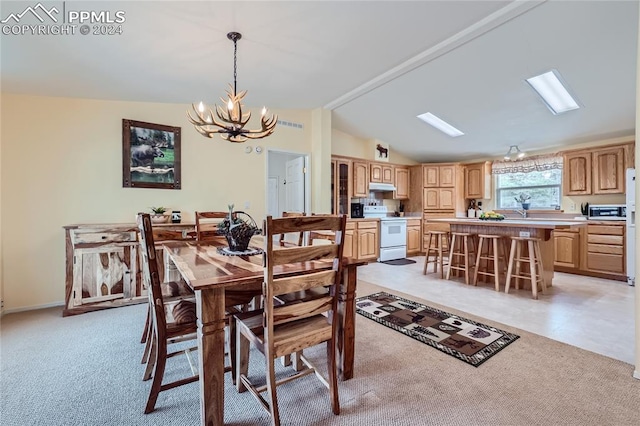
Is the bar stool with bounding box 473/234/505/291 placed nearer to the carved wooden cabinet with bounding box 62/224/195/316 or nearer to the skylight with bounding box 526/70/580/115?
the skylight with bounding box 526/70/580/115

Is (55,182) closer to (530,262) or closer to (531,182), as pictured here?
(530,262)

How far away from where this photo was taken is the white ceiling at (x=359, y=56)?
7.63ft

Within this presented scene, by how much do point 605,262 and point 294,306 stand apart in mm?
5466

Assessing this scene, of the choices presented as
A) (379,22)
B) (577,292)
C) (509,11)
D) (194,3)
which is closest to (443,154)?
(577,292)

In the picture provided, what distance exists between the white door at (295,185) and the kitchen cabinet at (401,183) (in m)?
2.61

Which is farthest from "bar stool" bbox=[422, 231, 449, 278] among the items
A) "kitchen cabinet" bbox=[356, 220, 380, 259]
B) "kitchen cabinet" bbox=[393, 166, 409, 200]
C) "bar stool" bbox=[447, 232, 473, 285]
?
"kitchen cabinet" bbox=[393, 166, 409, 200]

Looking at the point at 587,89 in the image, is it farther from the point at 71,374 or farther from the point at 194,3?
the point at 71,374

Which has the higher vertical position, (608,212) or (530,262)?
(608,212)

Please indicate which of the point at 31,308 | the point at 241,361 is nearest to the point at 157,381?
the point at 241,361

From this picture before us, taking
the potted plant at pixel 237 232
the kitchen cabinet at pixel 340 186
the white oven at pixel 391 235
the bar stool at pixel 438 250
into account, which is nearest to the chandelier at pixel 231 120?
the potted plant at pixel 237 232

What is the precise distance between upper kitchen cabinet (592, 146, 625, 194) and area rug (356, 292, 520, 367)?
3.87 meters

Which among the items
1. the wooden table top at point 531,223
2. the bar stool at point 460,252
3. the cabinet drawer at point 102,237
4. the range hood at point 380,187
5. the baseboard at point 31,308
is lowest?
the baseboard at point 31,308

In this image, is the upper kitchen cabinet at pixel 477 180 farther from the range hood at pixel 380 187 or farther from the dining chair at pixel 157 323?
the dining chair at pixel 157 323

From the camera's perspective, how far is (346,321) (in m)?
1.80
